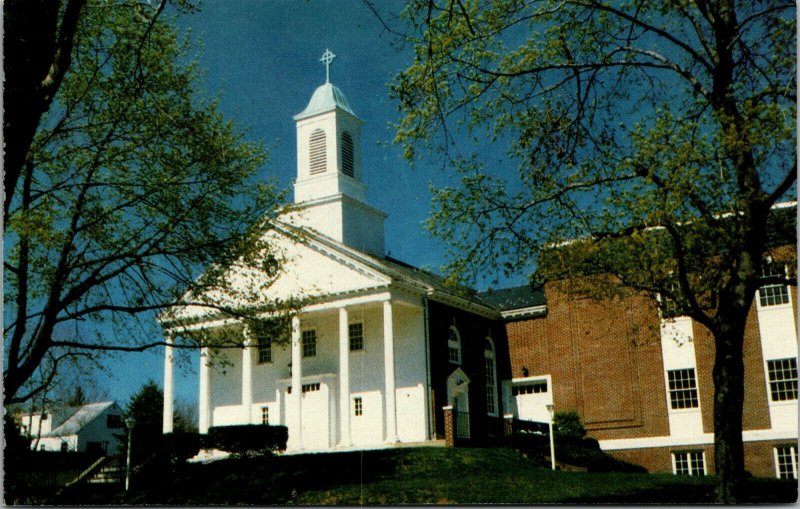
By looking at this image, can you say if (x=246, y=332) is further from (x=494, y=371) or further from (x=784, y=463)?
(x=494, y=371)

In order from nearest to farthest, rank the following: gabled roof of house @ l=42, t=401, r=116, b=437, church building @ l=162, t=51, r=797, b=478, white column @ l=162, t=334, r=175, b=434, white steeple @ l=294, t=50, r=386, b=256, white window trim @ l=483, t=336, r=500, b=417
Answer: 1. white steeple @ l=294, t=50, r=386, b=256
2. gabled roof of house @ l=42, t=401, r=116, b=437
3. white column @ l=162, t=334, r=175, b=434
4. church building @ l=162, t=51, r=797, b=478
5. white window trim @ l=483, t=336, r=500, b=417

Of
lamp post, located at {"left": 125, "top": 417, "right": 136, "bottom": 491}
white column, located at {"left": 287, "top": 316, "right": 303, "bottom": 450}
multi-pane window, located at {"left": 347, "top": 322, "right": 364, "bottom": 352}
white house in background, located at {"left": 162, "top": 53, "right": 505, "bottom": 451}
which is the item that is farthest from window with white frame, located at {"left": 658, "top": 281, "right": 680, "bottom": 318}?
multi-pane window, located at {"left": 347, "top": 322, "right": 364, "bottom": 352}

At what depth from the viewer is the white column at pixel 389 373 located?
1720 centimetres

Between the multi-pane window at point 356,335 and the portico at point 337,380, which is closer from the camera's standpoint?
the portico at point 337,380

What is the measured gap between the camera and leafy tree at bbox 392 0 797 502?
26.7ft

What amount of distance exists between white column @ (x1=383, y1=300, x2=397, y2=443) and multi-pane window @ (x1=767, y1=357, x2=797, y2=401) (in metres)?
7.69

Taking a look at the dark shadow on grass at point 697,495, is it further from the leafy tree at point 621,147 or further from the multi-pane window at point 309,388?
the multi-pane window at point 309,388

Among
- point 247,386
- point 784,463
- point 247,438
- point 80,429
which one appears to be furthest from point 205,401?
point 784,463

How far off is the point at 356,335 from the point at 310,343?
1090mm

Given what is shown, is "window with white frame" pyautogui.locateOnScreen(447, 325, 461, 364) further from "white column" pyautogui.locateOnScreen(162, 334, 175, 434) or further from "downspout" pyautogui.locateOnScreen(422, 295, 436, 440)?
"white column" pyautogui.locateOnScreen(162, 334, 175, 434)

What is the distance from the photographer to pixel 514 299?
2053 centimetres

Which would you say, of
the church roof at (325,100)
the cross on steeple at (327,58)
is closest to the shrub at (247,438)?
the church roof at (325,100)

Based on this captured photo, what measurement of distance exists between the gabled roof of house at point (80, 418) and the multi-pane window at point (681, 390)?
965 cm

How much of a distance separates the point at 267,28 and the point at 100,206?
3079 millimetres
